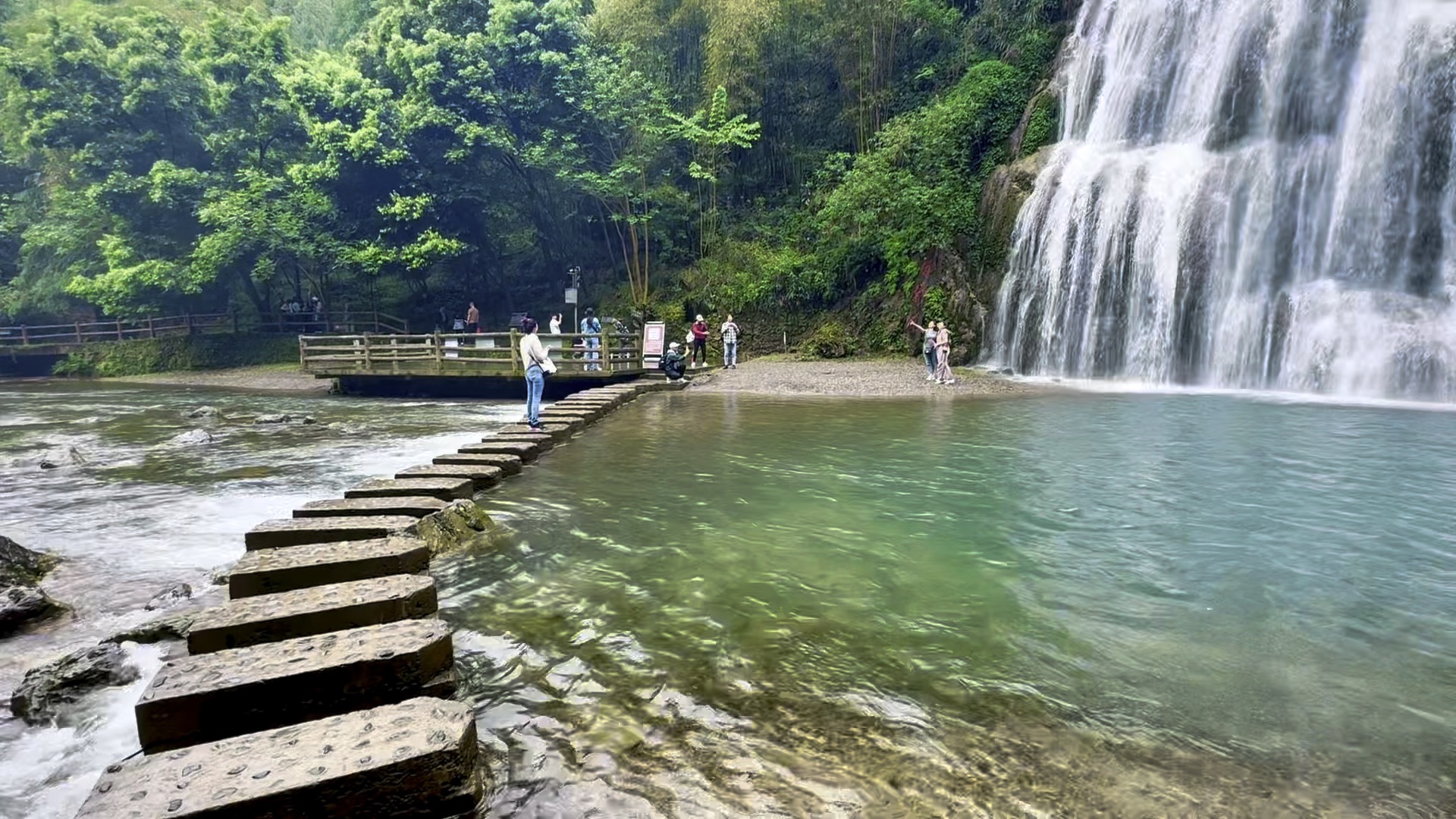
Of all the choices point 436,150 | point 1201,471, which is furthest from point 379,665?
point 436,150

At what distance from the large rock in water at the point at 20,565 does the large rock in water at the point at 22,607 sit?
0.33m

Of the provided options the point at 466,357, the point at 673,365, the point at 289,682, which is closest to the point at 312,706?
the point at 289,682

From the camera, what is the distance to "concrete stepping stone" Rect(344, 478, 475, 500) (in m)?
5.61

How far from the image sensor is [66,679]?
3.47 meters

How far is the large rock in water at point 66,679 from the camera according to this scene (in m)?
3.34

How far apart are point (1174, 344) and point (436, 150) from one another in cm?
2388

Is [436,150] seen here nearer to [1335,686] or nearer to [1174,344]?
[1174,344]

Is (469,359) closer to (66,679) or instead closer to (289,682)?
(66,679)

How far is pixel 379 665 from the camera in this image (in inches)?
106

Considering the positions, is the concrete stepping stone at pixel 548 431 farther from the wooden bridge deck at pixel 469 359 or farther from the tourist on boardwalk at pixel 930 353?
the tourist on boardwalk at pixel 930 353

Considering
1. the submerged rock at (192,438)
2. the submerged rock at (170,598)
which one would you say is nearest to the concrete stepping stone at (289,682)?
the submerged rock at (170,598)

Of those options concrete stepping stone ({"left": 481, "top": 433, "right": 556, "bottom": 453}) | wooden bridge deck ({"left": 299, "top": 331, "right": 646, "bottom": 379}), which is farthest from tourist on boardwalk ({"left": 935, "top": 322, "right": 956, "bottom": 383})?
concrete stepping stone ({"left": 481, "top": 433, "right": 556, "bottom": 453})

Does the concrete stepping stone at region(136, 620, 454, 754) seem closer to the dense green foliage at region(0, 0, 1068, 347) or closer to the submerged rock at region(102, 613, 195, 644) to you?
the submerged rock at region(102, 613, 195, 644)

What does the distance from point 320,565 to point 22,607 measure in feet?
7.39
